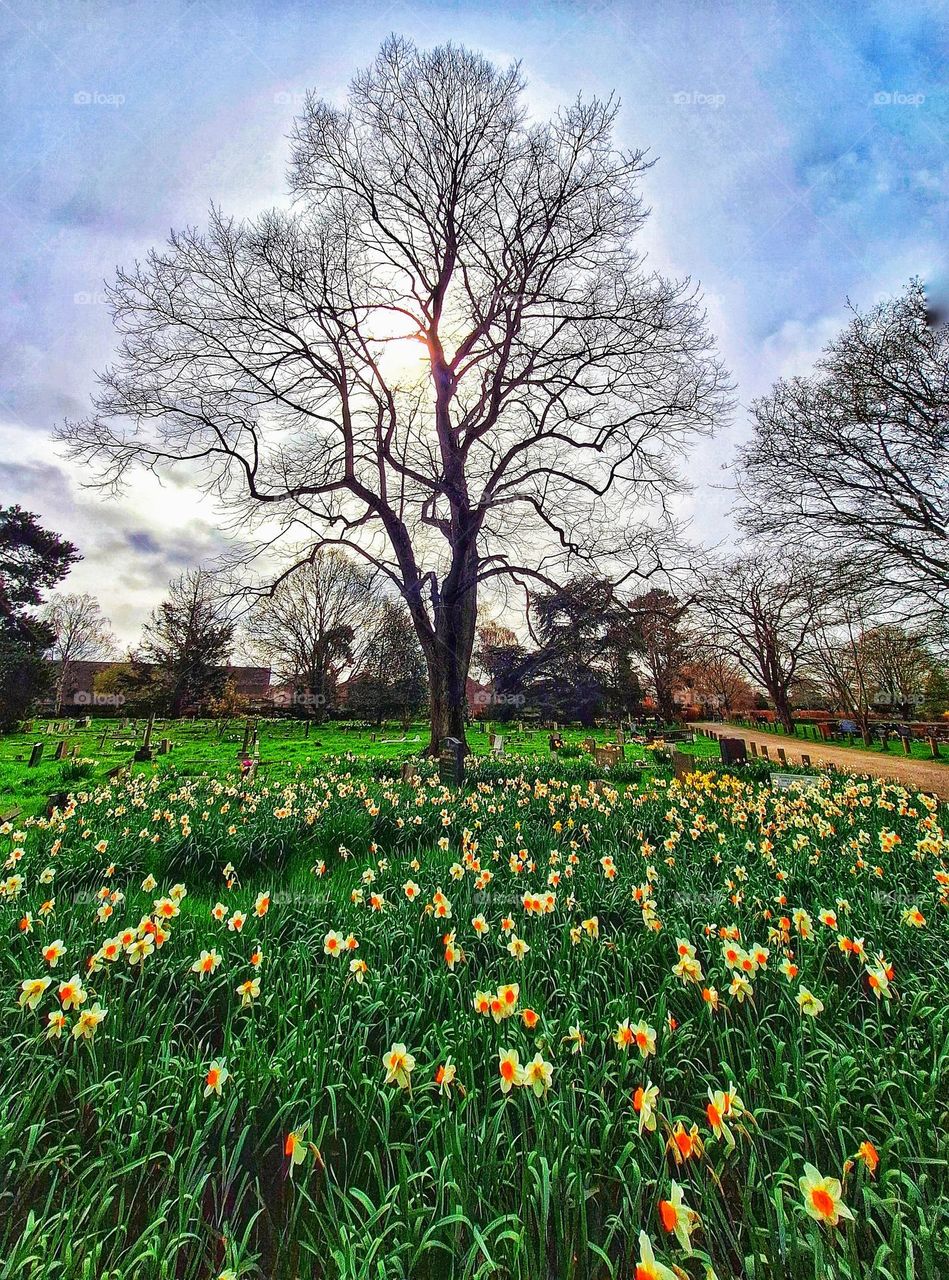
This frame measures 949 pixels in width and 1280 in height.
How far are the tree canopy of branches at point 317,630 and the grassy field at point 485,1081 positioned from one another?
1311 inches

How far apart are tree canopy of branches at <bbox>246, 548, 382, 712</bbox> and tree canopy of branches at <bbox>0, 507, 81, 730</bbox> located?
1111 centimetres

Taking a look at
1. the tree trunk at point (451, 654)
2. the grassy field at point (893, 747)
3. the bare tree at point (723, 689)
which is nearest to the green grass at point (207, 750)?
the tree trunk at point (451, 654)

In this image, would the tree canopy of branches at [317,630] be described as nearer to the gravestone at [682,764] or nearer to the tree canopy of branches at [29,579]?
the tree canopy of branches at [29,579]

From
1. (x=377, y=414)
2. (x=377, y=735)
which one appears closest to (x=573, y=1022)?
(x=377, y=414)

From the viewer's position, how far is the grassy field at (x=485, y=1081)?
50.8 inches

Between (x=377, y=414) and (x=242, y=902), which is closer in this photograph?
(x=242, y=902)

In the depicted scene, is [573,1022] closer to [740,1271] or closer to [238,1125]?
[740,1271]

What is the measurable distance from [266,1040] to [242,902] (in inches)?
72.3

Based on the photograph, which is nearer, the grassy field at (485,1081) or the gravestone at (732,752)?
the grassy field at (485,1081)

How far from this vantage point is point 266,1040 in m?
1.95

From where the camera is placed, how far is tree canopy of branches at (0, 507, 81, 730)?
2785cm

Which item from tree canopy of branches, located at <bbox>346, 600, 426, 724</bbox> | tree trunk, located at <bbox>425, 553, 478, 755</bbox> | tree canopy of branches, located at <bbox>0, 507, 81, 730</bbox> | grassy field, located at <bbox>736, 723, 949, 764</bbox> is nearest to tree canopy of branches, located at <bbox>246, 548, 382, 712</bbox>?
tree canopy of branches, located at <bbox>346, 600, 426, 724</bbox>

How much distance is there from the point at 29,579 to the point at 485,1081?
3805 cm

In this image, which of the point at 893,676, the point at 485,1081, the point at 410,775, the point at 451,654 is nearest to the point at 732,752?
the point at 451,654
